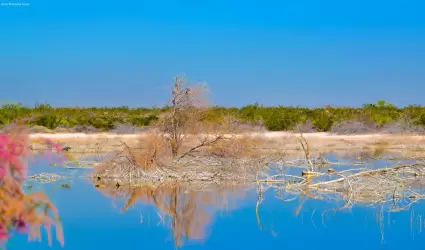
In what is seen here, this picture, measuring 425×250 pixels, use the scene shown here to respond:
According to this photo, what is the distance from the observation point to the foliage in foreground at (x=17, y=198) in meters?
4.01

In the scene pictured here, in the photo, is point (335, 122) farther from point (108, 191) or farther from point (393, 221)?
point (393, 221)

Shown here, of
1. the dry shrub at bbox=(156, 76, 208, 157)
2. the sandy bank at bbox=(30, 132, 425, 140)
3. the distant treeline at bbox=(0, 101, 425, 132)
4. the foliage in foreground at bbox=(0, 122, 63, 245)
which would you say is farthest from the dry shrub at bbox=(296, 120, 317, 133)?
the foliage in foreground at bbox=(0, 122, 63, 245)

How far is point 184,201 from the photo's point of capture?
1230 centimetres

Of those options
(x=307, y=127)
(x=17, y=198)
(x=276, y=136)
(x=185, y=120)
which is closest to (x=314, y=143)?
(x=276, y=136)

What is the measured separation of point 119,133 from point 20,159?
28.1m

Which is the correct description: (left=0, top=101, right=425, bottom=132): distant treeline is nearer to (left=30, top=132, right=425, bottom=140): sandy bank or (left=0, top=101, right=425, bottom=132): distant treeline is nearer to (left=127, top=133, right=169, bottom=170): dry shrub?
(left=30, top=132, right=425, bottom=140): sandy bank

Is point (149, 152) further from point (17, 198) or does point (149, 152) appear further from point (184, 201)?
point (17, 198)

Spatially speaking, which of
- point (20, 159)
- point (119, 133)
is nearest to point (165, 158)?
point (20, 159)

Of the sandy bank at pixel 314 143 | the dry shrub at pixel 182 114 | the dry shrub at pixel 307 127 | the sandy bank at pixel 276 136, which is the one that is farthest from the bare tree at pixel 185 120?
→ the dry shrub at pixel 307 127

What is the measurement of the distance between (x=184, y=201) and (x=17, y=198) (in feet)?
26.6

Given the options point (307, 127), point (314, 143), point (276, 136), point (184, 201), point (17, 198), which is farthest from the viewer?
point (307, 127)

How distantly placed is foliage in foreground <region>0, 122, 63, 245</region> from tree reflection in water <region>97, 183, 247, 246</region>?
185 inches

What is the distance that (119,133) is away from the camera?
32094 millimetres

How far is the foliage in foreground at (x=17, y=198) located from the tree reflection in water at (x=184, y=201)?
4.71 m
